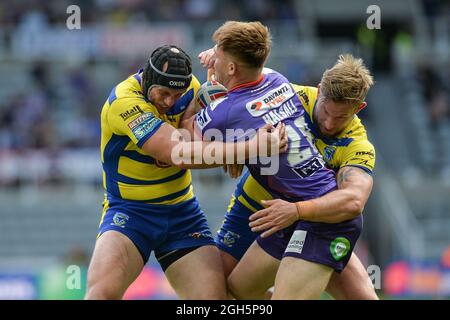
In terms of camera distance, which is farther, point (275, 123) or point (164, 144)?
point (164, 144)

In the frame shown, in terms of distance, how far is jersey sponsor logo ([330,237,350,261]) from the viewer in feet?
22.3

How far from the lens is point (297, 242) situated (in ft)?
22.4

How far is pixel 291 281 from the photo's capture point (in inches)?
261

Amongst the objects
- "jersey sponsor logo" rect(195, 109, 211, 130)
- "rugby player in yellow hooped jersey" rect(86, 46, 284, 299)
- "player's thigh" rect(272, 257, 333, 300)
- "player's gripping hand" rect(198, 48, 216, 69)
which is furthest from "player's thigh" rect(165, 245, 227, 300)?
"player's gripping hand" rect(198, 48, 216, 69)

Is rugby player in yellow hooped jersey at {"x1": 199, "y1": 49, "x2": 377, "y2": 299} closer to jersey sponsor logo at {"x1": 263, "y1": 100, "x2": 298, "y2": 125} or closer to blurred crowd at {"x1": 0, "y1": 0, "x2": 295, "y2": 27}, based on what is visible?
jersey sponsor logo at {"x1": 263, "y1": 100, "x2": 298, "y2": 125}

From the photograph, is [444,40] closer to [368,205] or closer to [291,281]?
[368,205]

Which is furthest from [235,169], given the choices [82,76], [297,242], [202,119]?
[82,76]

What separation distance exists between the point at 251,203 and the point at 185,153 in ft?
3.13

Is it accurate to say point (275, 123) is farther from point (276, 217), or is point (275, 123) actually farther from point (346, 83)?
point (276, 217)

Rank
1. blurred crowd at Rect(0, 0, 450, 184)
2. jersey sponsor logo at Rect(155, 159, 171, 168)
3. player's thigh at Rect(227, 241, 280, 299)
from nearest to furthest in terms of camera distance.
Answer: player's thigh at Rect(227, 241, 280, 299) < jersey sponsor logo at Rect(155, 159, 171, 168) < blurred crowd at Rect(0, 0, 450, 184)

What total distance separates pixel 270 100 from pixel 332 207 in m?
0.91

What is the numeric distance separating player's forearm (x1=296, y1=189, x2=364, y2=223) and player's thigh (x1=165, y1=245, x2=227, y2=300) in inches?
43.6

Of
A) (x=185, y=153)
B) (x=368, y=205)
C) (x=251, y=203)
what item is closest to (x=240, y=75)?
(x=185, y=153)

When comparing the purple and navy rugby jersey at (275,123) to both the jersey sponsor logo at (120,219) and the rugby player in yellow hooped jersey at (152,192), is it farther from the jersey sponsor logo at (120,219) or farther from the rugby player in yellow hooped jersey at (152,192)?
the jersey sponsor logo at (120,219)
